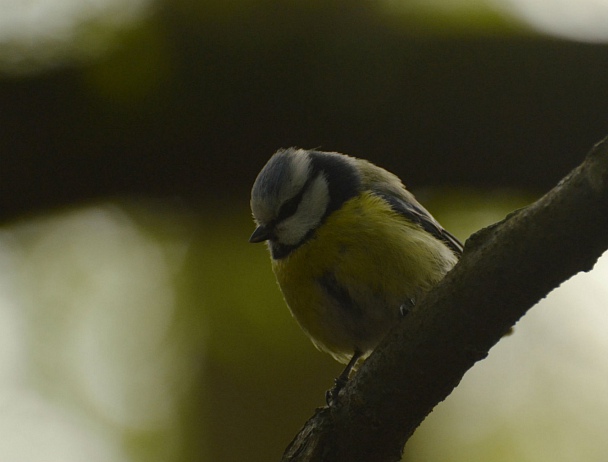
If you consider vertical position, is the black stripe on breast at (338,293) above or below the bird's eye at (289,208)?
below

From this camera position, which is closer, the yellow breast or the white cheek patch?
the yellow breast

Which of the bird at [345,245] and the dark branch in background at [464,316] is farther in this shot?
the bird at [345,245]

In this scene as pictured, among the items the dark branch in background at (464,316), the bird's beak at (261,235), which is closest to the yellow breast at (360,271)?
the bird's beak at (261,235)

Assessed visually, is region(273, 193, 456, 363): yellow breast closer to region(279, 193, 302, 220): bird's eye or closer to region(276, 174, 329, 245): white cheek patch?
region(276, 174, 329, 245): white cheek patch

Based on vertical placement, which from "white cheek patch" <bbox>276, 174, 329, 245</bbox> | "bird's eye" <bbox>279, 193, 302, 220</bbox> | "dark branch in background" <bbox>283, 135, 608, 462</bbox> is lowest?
"dark branch in background" <bbox>283, 135, 608, 462</bbox>

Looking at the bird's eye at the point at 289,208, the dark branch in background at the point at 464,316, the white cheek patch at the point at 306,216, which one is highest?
the bird's eye at the point at 289,208

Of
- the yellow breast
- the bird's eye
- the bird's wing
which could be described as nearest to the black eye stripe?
the bird's eye

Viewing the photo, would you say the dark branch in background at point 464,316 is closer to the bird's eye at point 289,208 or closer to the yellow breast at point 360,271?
the yellow breast at point 360,271
